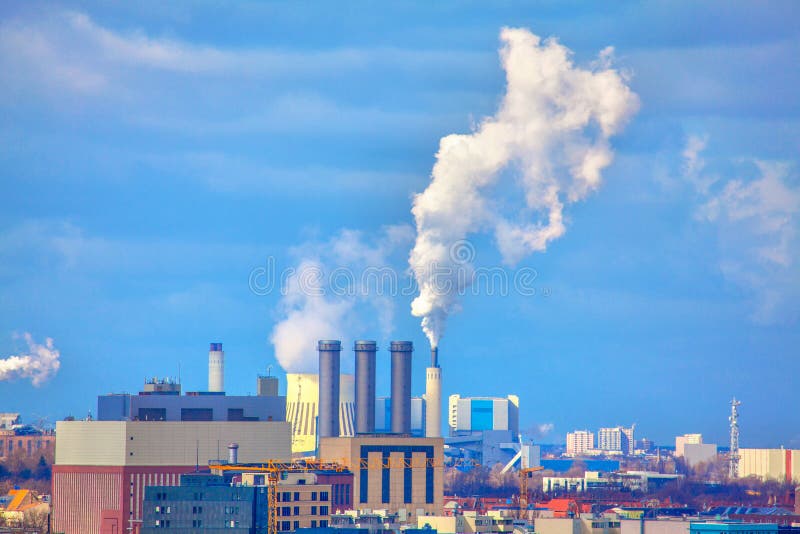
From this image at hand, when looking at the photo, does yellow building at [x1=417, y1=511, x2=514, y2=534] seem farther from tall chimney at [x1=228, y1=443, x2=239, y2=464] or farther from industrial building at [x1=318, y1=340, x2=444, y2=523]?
industrial building at [x1=318, y1=340, x2=444, y2=523]

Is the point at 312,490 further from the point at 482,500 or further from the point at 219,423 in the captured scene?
the point at 482,500

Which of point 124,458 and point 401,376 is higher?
point 401,376

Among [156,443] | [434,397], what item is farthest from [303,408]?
[156,443]

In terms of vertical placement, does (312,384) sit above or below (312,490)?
above

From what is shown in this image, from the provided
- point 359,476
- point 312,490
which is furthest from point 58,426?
point 312,490

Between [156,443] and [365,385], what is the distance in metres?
36.5

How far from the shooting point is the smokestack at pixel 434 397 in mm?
180875

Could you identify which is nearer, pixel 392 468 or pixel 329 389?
pixel 392 468

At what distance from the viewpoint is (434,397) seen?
186 meters

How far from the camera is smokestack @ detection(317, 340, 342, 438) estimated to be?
591ft

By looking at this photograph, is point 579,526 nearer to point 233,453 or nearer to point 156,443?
point 233,453

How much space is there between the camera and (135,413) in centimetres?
14962

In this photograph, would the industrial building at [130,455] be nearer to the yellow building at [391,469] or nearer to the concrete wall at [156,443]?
the concrete wall at [156,443]

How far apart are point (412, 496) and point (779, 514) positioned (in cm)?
2642
